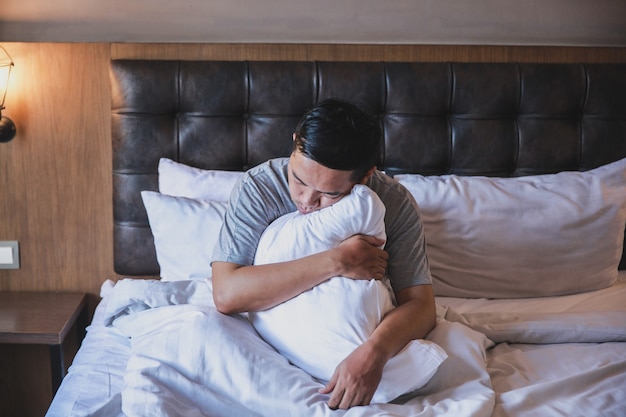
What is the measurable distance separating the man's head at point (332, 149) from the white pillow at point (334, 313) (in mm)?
52

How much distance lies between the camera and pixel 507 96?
2043 millimetres

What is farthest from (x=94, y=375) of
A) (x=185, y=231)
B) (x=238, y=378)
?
(x=185, y=231)

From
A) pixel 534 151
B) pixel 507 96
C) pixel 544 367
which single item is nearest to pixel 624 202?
pixel 534 151

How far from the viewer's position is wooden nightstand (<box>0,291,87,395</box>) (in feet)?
5.80

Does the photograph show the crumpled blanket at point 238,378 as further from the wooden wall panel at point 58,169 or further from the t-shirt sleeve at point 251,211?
the wooden wall panel at point 58,169

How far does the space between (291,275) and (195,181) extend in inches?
26.5

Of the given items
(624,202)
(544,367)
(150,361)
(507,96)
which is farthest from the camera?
(507,96)

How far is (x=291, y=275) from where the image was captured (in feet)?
4.43

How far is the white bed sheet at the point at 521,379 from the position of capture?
4.17 ft

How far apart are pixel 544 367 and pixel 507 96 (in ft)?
3.01

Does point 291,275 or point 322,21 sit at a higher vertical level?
point 322,21

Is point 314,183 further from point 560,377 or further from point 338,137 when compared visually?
point 560,377

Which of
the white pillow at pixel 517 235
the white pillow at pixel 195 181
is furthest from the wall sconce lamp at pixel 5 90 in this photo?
the white pillow at pixel 517 235

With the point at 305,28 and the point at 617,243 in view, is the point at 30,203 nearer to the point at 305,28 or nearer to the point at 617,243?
the point at 305,28
